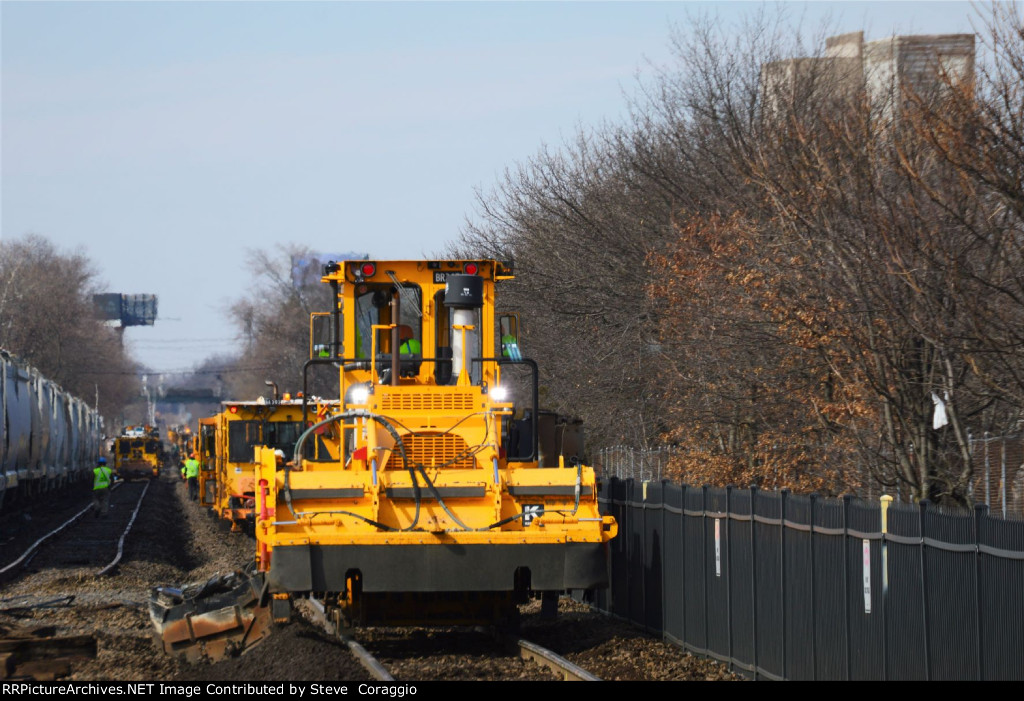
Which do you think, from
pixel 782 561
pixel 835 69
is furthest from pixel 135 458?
pixel 782 561

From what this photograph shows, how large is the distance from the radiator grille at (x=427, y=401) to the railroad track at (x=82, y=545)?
32.4 ft

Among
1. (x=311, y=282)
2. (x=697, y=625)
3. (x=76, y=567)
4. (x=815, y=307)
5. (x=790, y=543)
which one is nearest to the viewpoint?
(x=790, y=543)

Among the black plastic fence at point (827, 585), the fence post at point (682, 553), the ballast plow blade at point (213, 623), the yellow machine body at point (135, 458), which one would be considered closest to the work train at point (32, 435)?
the yellow machine body at point (135, 458)

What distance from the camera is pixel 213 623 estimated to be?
1186 cm

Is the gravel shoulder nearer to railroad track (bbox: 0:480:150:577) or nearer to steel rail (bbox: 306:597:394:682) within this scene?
steel rail (bbox: 306:597:394:682)

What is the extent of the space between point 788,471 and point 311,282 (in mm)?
88160

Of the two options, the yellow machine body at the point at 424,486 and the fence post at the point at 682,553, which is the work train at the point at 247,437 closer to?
the yellow machine body at the point at 424,486

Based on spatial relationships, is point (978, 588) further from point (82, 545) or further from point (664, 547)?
point (82, 545)

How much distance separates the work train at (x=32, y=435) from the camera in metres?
29.9

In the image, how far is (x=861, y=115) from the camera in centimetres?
1512

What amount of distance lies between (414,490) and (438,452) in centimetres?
111
